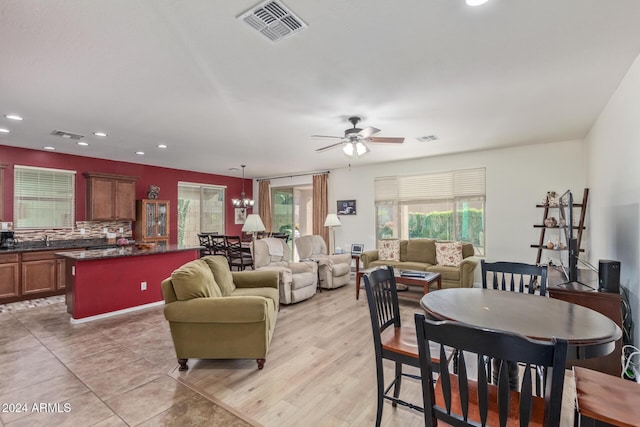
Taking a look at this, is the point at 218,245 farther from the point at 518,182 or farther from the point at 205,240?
the point at 518,182

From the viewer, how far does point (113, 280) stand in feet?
14.2

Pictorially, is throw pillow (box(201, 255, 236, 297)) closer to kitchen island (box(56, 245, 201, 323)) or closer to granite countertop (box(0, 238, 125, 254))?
kitchen island (box(56, 245, 201, 323))

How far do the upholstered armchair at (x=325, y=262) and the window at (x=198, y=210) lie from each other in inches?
138

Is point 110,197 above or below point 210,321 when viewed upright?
above

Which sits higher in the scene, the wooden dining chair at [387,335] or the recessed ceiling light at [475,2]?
the recessed ceiling light at [475,2]

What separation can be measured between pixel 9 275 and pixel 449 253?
7295 millimetres

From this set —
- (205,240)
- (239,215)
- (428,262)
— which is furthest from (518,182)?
(239,215)

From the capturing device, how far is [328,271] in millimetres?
5770

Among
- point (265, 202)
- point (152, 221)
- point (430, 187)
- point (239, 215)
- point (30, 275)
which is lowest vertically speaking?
point (30, 275)

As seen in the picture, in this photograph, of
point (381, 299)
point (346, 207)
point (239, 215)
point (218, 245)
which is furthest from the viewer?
point (239, 215)

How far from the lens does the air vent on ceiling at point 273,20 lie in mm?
1896

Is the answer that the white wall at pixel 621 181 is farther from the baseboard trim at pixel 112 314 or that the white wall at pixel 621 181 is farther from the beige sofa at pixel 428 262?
the baseboard trim at pixel 112 314

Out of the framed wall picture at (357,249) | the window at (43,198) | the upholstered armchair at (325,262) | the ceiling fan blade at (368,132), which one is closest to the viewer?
the ceiling fan blade at (368,132)

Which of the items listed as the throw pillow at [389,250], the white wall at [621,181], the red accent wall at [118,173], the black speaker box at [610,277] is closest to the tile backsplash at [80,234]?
the red accent wall at [118,173]
